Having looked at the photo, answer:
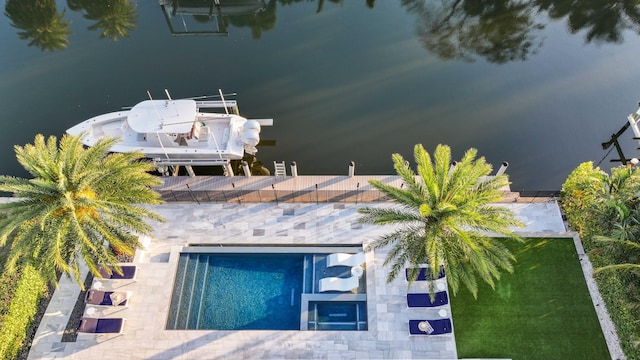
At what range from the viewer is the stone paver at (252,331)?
1634cm

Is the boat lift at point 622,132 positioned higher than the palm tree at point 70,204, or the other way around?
the boat lift at point 622,132

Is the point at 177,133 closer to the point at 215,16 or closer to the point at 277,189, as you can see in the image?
the point at 277,189

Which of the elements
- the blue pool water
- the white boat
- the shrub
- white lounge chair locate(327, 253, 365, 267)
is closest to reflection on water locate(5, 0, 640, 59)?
the white boat

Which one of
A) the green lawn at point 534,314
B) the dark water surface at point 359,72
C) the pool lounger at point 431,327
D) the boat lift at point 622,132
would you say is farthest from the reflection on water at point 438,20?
the pool lounger at point 431,327

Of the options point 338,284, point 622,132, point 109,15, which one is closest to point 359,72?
point 338,284

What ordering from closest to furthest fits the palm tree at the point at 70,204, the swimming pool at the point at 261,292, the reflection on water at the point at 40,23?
1. the palm tree at the point at 70,204
2. the swimming pool at the point at 261,292
3. the reflection on water at the point at 40,23

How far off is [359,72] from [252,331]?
62.3 feet

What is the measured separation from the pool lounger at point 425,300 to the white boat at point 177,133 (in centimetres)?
1149

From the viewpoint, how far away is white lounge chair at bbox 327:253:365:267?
18047 mm

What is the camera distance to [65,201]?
14.1 metres

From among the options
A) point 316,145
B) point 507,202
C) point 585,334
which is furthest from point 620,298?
point 316,145

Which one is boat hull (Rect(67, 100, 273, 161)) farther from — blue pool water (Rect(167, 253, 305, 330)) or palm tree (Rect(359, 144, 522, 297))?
palm tree (Rect(359, 144, 522, 297))

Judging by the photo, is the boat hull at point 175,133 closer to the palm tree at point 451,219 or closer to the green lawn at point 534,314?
the palm tree at point 451,219

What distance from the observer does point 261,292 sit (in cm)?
1811
